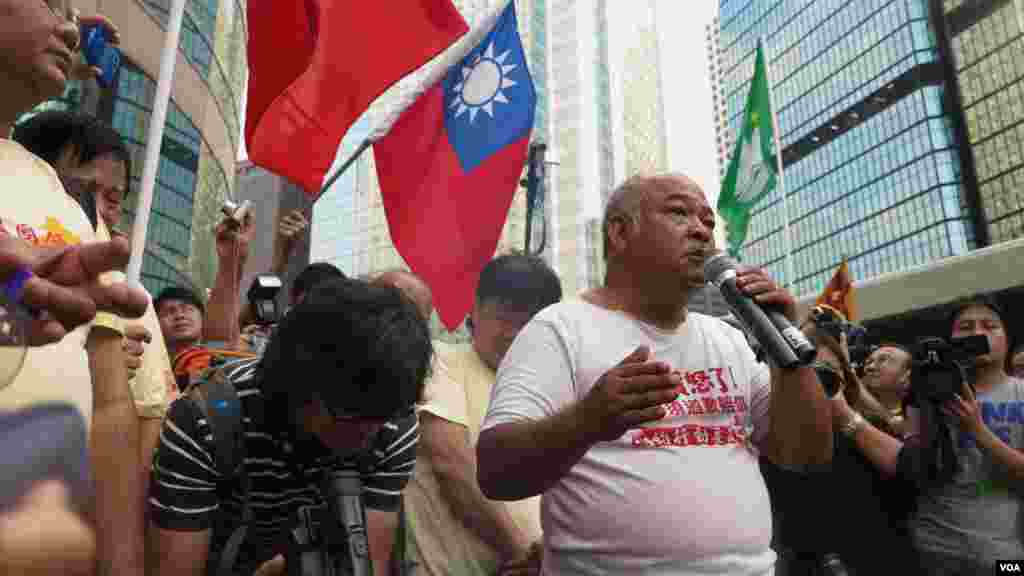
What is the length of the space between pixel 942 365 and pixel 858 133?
7436cm

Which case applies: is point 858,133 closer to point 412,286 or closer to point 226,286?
point 412,286

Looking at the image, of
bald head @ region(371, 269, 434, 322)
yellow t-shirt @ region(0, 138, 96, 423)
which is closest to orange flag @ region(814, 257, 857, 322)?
bald head @ region(371, 269, 434, 322)

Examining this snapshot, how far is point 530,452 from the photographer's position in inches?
66.0

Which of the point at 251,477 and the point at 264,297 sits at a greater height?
the point at 264,297

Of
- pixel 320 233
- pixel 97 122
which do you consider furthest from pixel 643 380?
pixel 320 233

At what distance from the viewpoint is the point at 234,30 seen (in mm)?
27281

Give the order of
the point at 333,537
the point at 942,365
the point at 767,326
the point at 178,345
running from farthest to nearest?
the point at 178,345, the point at 942,365, the point at 767,326, the point at 333,537

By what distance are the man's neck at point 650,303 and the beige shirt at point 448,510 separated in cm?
71

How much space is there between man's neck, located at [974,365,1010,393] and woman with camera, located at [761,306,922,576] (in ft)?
1.90

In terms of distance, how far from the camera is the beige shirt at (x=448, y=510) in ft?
8.63

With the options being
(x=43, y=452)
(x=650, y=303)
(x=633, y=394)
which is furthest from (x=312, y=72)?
(x=43, y=452)

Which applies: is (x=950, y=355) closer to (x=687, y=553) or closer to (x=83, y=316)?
(x=687, y=553)

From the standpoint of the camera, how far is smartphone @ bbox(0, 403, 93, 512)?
1042 mm

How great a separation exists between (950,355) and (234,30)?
28.3 m
